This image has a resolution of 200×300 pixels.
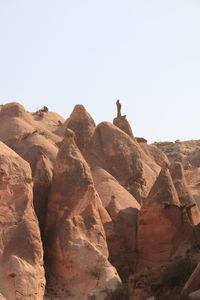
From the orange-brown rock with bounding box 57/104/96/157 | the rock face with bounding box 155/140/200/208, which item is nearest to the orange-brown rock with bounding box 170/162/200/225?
the orange-brown rock with bounding box 57/104/96/157

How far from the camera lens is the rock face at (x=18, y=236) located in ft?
64.3

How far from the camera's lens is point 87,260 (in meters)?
21.8

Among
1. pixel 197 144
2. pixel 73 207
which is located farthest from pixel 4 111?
pixel 197 144

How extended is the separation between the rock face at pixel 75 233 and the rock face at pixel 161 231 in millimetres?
2871

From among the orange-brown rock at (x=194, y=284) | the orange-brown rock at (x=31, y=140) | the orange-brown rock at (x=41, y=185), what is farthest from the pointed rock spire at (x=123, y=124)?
the orange-brown rock at (x=194, y=284)

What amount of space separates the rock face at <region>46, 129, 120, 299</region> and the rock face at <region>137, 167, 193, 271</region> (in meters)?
2.87

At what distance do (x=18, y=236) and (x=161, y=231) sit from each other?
7.81 metres

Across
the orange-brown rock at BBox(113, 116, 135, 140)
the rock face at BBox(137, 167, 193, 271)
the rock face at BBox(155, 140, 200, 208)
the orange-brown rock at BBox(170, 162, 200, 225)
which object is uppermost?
the orange-brown rock at BBox(113, 116, 135, 140)

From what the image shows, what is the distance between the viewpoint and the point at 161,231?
2686 centimetres

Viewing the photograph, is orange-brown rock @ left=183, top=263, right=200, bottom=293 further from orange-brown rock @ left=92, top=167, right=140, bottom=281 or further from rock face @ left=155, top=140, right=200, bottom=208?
rock face @ left=155, top=140, right=200, bottom=208

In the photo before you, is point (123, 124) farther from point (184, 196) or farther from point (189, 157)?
point (189, 157)

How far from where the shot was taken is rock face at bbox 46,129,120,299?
21438mm

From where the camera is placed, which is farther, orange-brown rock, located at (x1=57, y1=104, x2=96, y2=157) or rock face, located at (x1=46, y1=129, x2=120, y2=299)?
orange-brown rock, located at (x1=57, y1=104, x2=96, y2=157)

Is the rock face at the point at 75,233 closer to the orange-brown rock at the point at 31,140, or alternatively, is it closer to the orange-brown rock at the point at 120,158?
the orange-brown rock at the point at 31,140
